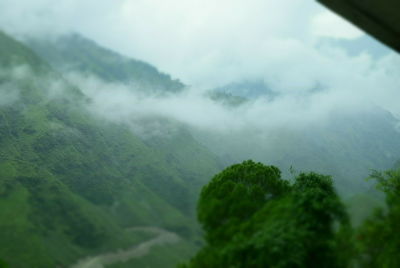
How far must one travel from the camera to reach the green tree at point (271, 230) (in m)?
14.7

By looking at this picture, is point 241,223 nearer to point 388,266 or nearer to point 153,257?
point 388,266

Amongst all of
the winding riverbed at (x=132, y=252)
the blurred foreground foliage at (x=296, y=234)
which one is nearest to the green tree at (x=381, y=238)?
the blurred foreground foliage at (x=296, y=234)

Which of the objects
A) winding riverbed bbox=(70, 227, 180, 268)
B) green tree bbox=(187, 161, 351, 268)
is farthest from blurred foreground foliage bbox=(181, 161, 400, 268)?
winding riverbed bbox=(70, 227, 180, 268)

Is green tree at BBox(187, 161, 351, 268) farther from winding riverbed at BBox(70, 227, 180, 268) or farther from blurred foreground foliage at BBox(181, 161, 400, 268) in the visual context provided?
winding riverbed at BBox(70, 227, 180, 268)

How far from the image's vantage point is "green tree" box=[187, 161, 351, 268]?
579 inches

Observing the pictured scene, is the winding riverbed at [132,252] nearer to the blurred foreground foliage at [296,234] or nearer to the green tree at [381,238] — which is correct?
the blurred foreground foliage at [296,234]

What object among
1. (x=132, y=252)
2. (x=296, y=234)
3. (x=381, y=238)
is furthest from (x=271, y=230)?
(x=132, y=252)

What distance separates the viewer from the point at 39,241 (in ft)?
496

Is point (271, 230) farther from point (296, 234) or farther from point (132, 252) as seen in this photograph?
point (132, 252)

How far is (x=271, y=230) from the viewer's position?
1557 centimetres


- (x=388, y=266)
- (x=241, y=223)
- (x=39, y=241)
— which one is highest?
(x=39, y=241)

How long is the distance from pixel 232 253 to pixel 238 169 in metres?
8.49

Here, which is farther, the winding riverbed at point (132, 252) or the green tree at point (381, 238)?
the winding riverbed at point (132, 252)

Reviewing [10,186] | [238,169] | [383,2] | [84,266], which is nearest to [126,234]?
[84,266]
